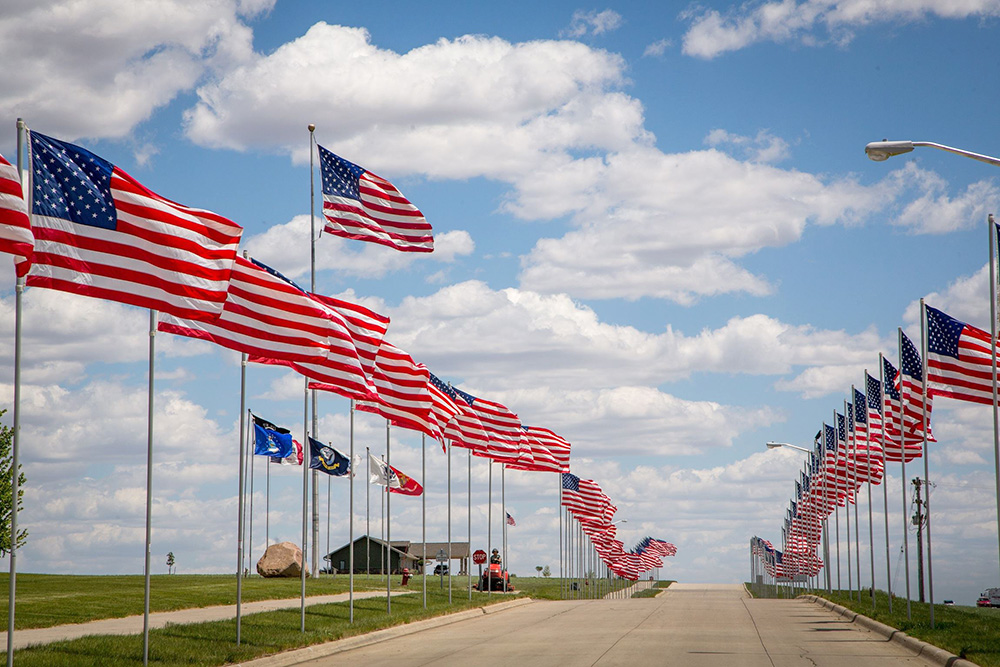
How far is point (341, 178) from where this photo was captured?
3014 cm

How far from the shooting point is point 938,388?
27.2 metres

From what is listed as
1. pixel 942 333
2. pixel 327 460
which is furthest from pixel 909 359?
pixel 327 460

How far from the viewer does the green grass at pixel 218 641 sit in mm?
19281

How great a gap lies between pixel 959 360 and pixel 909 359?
18.4ft

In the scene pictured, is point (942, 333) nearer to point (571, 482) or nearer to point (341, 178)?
point (341, 178)

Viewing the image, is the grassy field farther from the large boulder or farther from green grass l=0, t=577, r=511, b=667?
the large boulder

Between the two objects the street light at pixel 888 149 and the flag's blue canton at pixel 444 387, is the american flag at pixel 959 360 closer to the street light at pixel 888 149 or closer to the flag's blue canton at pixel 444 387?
the street light at pixel 888 149

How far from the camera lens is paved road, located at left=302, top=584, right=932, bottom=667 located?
21875mm

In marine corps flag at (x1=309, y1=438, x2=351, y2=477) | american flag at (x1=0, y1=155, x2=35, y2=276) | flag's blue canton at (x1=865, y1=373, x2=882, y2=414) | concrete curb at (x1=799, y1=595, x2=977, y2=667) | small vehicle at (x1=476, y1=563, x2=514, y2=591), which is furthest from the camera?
small vehicle at (x1=476, y1=563, x2=514, y2=591)

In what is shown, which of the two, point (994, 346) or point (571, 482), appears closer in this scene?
point (994, 346)

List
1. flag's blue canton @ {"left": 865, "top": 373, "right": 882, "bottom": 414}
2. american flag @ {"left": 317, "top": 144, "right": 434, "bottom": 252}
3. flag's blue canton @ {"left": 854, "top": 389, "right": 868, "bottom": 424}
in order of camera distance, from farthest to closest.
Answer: flag's blue canton @ {"left": 854, "top": 389, "right": 868, "bottom": 424} < flag's blue canton @ {"left": 865, "top": 373, "right": 882, "bottom": 414} < american flag @ {"left": 317, "top": 144, "right": 434, "bottom": 252}

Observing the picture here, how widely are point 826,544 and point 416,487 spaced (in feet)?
110

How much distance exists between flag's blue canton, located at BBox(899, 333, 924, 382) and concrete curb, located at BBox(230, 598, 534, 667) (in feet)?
47.5

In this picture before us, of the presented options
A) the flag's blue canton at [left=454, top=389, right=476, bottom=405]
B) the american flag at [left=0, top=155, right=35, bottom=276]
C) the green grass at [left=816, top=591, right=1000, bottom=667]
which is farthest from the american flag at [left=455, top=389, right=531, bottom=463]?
the american flag at [left=0, top=155, right=35, bottom=276]
